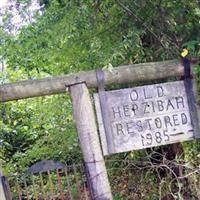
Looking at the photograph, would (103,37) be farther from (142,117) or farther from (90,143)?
(90,143)

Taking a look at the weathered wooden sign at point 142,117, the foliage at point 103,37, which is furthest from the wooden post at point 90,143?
the foliage at point 103,37

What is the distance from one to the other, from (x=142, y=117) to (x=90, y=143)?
0.32m

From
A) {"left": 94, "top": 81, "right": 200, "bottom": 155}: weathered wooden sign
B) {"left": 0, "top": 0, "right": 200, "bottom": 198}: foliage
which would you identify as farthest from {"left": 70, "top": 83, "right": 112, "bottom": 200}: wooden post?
{"left": 0, "top": 0, "right": 200, "bottom": 198}: foliage

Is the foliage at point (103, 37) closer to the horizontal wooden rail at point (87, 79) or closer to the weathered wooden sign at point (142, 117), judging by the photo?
the horizontal wooden rail at point (87, 79)

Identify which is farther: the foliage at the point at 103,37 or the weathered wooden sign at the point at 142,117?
the foliage at the point at 103,37

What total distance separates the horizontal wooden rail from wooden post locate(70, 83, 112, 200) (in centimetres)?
5

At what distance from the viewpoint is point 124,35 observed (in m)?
2.73

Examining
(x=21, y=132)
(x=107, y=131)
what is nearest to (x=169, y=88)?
(x=107, y=131)

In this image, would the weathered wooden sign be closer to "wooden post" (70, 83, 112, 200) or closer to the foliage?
"wooden post" (70, 83, 112, 200)

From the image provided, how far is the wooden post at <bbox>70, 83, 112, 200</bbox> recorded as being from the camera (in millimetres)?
2418

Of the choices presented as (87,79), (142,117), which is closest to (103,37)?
(87,79)

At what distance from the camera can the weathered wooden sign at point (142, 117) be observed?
95.6 inches

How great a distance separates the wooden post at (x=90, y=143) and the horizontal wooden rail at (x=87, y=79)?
0.05m

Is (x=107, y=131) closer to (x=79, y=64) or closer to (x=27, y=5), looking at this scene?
(x=79, y=64)
